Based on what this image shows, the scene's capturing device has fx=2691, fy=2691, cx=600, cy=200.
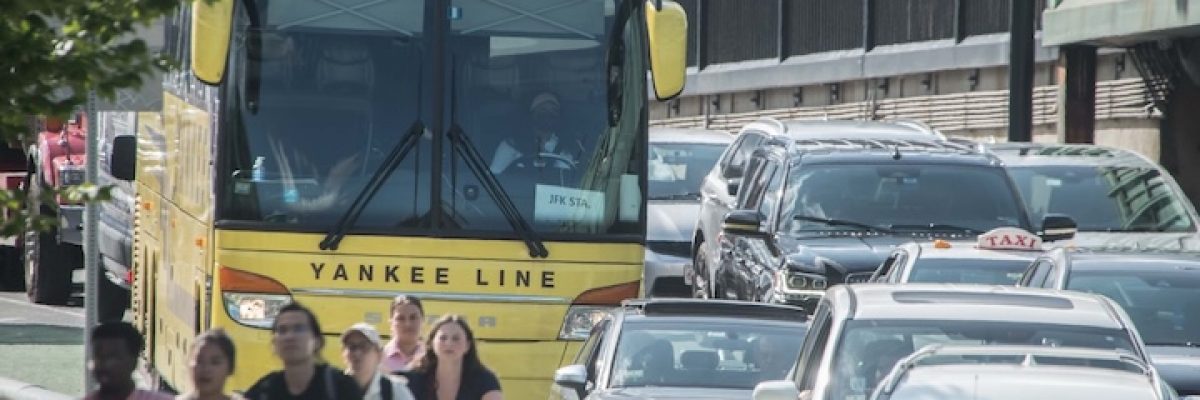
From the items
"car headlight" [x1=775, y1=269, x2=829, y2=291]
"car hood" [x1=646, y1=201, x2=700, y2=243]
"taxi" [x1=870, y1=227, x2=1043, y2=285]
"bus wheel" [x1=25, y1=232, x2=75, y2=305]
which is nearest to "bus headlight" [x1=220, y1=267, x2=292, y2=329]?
"taxi" [x1=870, y1=227, x2=1043, y2=285]

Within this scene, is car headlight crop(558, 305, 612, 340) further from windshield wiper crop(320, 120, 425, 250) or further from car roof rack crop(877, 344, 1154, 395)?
car roof rack crop(877, 344, 1154, 395)

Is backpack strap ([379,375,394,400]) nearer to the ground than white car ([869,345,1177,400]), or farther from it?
nearer to the ground

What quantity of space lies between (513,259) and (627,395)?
5.90 feet

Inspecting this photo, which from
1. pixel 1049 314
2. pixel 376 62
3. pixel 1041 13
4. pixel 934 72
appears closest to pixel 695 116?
pixel 934 72

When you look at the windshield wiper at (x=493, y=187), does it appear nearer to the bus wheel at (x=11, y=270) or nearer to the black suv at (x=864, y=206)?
the black suv at (x=864, y=206)

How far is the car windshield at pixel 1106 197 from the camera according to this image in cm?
1966

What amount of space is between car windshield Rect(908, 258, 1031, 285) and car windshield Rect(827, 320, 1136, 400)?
5030 millimetres

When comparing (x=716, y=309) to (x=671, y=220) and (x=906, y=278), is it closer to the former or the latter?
(x=906, y=278)

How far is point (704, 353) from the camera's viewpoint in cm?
1403

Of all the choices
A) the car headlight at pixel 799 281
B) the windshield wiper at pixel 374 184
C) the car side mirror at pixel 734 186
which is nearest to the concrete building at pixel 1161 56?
the car side mirror at pixel 734 186

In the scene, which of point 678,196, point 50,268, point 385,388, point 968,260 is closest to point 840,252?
point 968,260

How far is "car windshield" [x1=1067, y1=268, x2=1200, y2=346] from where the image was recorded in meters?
13.9

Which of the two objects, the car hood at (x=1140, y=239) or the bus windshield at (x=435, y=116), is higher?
the bus windshield at (x=435, y=116)

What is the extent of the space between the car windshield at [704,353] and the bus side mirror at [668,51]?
1.22m
